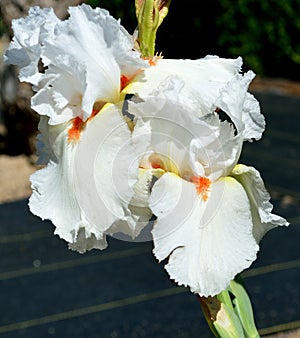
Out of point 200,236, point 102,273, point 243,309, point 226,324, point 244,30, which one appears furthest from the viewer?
point 244,30

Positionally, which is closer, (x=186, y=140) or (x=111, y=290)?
(x=186, y=140)

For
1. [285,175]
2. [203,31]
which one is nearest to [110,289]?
[285,175]

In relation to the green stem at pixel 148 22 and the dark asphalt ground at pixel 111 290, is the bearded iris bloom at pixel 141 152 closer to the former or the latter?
the green stem at pixel 148 22

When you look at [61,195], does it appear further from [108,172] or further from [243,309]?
[243,309]

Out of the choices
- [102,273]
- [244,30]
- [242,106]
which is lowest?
[244,30]

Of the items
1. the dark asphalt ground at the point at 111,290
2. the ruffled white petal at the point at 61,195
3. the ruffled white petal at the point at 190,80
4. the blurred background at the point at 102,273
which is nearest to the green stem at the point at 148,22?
the ruffled white petal at the point at 190,80

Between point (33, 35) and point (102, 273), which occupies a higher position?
point (33, 35)

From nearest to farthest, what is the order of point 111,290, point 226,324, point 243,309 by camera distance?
point 226,324
point 243,309
point 111,290

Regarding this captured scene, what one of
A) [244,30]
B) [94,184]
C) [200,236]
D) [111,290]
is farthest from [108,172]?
[244,30]

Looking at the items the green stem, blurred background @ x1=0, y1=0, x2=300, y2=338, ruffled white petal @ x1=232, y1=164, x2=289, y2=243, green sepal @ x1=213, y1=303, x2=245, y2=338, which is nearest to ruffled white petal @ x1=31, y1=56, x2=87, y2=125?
the green stem

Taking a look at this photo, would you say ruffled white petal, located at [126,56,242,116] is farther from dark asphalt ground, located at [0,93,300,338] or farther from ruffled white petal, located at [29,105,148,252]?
dark asphalt ground, located at [0,93,300,338]
